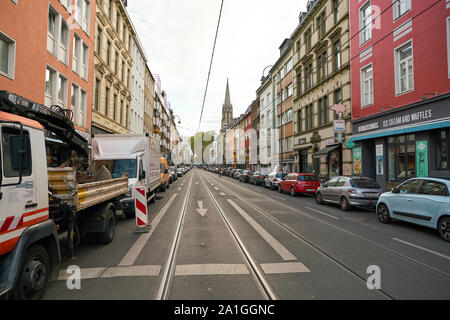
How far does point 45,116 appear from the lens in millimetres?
Answer: 5586

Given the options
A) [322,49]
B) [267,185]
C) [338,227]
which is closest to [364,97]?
[322,49]

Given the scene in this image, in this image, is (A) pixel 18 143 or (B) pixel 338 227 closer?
(A) pixel 18 143

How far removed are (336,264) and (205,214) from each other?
20.1 feet

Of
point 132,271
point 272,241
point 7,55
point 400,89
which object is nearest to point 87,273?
point 132,271

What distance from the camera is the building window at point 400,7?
14352mm

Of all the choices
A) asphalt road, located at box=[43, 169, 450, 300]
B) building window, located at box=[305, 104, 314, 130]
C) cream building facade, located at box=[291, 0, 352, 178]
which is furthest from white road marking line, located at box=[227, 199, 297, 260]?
building window, located at box=[305, 104, 314, 130]

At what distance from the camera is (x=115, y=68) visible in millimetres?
25578

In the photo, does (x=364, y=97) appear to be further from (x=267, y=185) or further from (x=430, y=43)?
(x=267, y=185)

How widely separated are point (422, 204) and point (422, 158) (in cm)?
740

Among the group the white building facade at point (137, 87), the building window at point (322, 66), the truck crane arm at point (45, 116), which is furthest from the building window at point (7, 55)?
the building window at point (322, 66)

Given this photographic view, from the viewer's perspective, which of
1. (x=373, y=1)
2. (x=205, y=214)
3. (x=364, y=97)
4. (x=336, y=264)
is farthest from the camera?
(x=364, y=97)

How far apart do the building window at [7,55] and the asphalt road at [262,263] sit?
829cm

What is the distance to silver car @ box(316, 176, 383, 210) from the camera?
36.7 ft

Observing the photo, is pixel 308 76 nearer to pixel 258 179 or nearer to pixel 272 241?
pixel 258 179
